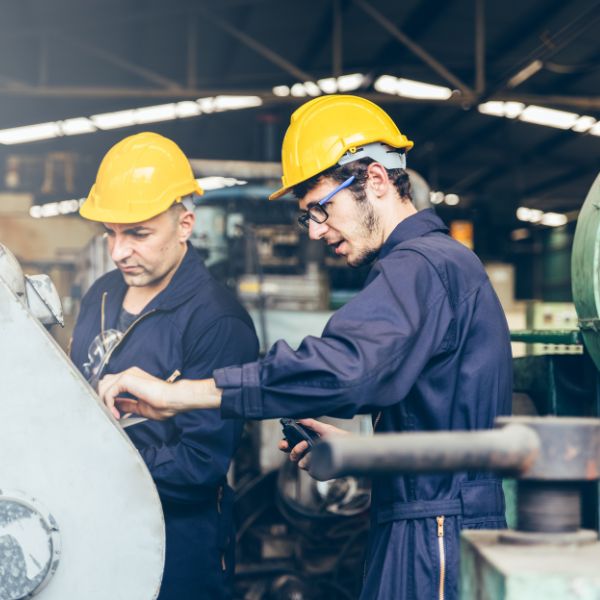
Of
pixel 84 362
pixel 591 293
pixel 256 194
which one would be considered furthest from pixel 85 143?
pixel 591 293

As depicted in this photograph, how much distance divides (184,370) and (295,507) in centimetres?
161

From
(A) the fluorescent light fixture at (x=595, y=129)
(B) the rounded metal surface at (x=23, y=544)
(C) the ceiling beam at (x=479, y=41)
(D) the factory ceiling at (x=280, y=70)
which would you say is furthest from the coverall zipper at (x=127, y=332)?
(A) the fluorescent light fixture at (x=595, y=129)

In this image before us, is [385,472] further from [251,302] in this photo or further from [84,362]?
[251,302]

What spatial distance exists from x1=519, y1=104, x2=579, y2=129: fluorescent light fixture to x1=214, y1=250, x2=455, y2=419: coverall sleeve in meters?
6.30

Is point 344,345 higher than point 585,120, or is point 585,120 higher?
point 585,120

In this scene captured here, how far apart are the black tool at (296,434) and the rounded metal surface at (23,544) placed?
52cm

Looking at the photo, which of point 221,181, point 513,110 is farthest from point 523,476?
point 513,110

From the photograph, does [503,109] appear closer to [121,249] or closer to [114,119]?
[114,119]

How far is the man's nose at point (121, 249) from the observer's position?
203 centimetres

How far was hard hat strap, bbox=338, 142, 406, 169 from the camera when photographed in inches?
62.0

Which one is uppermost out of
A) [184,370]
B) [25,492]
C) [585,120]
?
[585,120]

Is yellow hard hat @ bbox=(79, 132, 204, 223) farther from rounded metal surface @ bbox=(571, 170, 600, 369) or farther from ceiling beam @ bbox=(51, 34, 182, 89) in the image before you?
ceiling beam @ bbox=(51, 34, 182, 89)

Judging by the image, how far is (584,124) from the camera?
24.5ft

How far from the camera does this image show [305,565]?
3361 mm
